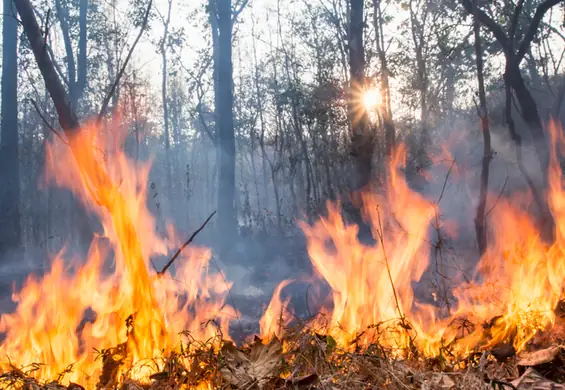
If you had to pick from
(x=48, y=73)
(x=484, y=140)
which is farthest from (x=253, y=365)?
(x=484, y=140)

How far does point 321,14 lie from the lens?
24734mm

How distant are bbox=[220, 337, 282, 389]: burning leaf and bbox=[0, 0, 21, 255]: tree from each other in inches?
645

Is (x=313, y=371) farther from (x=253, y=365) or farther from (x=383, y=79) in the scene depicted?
(x=383, y=79)

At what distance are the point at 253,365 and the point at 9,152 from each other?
18462 mm

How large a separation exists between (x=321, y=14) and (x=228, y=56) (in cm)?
799

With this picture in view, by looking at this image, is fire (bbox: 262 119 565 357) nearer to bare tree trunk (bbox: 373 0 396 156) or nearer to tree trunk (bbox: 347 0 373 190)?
tree trunk (bbox: 347 0 373 190)

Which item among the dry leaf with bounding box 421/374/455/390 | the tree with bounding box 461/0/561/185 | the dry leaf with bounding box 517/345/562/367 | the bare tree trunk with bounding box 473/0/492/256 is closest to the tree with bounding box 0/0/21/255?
the bare tree trunk with bounding box 473/0/492/256

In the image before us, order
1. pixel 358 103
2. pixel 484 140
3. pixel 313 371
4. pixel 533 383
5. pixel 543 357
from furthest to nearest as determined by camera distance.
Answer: pixel 358 103 → pixel 484 140 → pixel 313 371 → pixel 543 357 → pixel 533 383

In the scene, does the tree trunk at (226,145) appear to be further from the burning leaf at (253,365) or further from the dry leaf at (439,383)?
the dry leaf at (439,383)

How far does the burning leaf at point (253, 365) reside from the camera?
8.25ft

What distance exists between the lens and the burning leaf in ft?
8.25

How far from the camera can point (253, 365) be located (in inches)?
110

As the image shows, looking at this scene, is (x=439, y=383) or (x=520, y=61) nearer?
(x=439, y=383)

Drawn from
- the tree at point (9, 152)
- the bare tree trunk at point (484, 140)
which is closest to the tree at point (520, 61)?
the bare tree trunk at point (484, 140)
